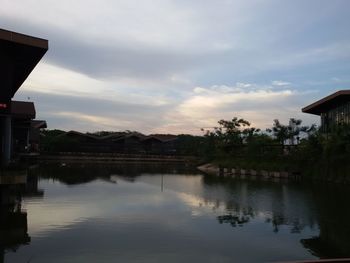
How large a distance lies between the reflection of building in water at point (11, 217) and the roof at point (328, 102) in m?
31.0

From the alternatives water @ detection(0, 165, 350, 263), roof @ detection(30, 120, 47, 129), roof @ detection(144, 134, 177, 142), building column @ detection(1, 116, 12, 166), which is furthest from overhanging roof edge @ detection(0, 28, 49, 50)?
roof @ detection(144, 134, 177, 142)

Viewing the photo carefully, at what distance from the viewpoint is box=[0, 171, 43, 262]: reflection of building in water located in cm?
1356

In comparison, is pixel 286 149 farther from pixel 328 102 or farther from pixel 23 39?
pixel 23 39

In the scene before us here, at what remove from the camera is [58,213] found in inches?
742

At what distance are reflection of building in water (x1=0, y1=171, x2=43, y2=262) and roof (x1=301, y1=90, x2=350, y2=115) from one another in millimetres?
30970

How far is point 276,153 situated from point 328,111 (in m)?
8.06

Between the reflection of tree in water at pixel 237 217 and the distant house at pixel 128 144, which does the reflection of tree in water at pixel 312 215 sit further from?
the distant house at pixel 128 144

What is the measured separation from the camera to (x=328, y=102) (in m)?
46.7

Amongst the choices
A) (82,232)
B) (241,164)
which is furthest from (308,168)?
(82,232)

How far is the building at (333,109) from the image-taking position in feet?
141

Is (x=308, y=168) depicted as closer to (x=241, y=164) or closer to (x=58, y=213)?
(x=241, y=164)

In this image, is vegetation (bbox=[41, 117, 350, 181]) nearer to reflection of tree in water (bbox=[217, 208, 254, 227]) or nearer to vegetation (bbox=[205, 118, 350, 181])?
vegetation (bbox=[205, 118, 350, 181])

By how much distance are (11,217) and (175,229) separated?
22.8 feet

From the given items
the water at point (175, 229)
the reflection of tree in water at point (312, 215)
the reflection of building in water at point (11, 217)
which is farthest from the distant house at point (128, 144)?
the reflection of building in water at point (11, 217)
